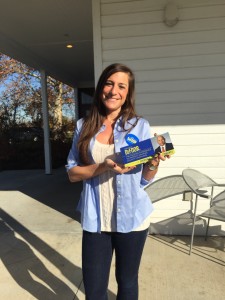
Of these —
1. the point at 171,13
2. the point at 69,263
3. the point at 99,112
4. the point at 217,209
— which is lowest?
the point at 69,263

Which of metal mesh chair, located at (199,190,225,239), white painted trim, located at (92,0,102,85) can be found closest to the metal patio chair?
metal mesh chair, located at (199,190,225,239)

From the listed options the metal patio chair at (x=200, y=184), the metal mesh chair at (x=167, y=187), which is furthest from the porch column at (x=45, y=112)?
the metal patio chair at (x=200, y=184)

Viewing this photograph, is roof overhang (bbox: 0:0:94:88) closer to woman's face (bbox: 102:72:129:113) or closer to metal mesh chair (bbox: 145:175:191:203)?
metal mesh chair (bbox: 145:175:191:203)

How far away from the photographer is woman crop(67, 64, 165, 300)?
1.75m

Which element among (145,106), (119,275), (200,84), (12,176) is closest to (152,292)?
(119,275)

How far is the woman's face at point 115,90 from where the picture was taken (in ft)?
5.76

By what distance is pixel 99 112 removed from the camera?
6.14ft

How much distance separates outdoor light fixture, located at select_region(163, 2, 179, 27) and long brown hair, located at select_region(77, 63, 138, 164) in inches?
87.0

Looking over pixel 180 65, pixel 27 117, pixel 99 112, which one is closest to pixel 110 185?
pixel 99 112

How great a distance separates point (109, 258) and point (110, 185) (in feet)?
1.49

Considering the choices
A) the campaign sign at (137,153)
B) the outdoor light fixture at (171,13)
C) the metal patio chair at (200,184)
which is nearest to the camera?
the campaign sign at (137,153)

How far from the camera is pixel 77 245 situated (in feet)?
12.4

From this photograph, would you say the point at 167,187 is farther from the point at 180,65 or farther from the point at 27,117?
the point at 27,117

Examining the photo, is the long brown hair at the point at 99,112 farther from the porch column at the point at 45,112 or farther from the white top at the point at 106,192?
the porch column at the point at 45,112
